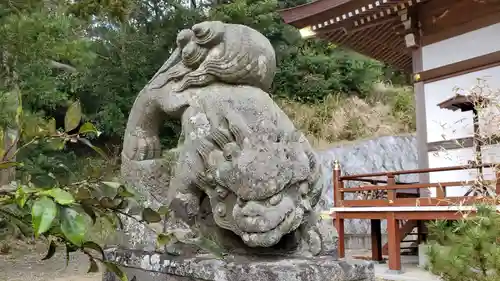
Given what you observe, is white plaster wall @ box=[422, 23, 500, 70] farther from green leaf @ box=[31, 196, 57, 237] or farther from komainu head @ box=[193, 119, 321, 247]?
green leaf @ box=[31, 196, 57, 237]

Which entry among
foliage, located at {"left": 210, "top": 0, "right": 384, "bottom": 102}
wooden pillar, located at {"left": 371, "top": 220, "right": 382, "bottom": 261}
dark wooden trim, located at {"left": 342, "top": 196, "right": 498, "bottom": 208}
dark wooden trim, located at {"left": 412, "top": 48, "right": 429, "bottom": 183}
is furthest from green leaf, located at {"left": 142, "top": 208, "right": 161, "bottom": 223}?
foliage, located at {"left": 210, "top": 0, "right": 384, "bottom": 102}

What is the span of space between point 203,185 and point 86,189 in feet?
4.87

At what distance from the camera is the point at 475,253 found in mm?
2660

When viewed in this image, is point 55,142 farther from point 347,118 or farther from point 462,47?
point 347,118

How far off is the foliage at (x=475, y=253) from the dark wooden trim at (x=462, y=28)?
185 inches

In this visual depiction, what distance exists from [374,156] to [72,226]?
46.5 ft

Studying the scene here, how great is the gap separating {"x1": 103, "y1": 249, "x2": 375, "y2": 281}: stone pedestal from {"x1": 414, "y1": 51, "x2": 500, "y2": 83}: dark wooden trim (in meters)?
5.26

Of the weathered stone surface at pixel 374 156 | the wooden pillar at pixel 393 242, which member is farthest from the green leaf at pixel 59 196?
the weathered stone surface at pixel 374 156

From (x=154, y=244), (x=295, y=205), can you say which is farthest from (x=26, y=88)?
(x=295, y=205)

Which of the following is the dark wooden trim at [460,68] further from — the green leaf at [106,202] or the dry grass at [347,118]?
the dry grass at [347,118]

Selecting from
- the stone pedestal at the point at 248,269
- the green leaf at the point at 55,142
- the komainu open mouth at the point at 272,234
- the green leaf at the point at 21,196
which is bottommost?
the stone pedestal at the point at 248,269

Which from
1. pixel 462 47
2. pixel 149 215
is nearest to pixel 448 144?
pixel 462 47

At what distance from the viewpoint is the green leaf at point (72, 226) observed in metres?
0.83

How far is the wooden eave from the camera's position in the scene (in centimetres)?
721
